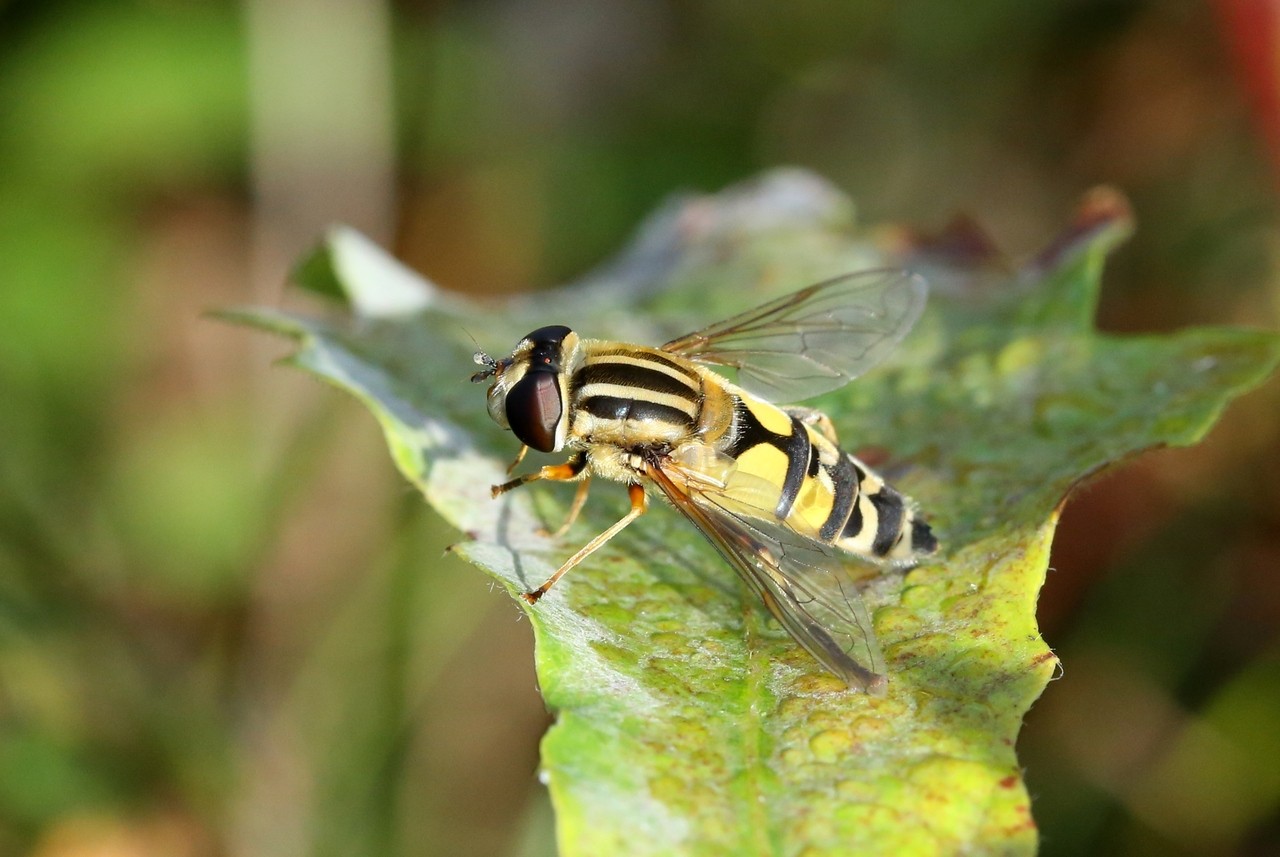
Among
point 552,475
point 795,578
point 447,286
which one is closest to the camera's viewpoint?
point 795,578

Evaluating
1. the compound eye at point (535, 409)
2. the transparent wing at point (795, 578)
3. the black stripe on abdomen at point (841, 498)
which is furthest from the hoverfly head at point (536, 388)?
the black stripe on abdomen at point (841, 498)

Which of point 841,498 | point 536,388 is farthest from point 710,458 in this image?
point 536,388

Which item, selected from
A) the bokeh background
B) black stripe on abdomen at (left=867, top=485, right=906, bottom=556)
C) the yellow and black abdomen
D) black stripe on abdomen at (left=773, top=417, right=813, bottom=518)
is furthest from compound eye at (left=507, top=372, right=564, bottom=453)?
the bokeh background

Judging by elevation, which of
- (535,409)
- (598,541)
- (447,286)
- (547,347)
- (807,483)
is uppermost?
(447,286)

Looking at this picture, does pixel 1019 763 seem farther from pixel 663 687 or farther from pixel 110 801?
pixel 110 801

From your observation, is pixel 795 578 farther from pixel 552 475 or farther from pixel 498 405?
pixel 498 405
